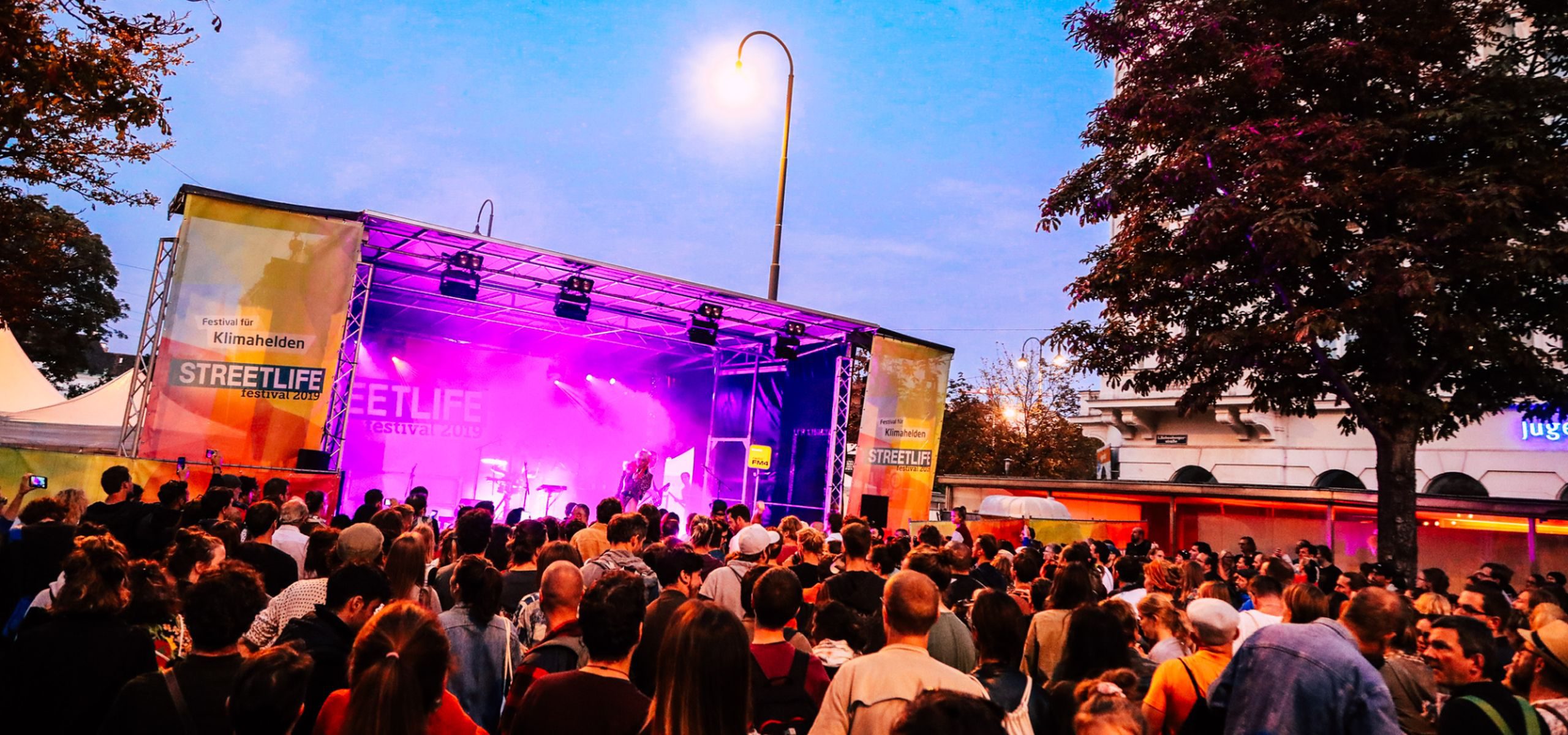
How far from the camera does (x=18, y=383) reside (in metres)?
18.7

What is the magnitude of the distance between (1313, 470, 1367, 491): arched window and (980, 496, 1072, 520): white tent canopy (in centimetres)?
864

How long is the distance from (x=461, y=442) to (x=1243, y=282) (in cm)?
1566

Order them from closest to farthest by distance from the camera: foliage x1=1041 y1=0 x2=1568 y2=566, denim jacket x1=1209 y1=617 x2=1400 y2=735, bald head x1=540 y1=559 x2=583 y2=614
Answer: denim jacket x1=1209 y1=617 x2=1400 y2=735 → bald head x1=540 y1=559 x2=583 y2=614 → foliage x1=1041 y1=0 x2=1568 y2=566

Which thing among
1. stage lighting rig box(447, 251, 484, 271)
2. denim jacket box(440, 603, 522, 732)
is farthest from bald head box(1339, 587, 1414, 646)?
stage lighting rig box(447, 251, 484, 271)

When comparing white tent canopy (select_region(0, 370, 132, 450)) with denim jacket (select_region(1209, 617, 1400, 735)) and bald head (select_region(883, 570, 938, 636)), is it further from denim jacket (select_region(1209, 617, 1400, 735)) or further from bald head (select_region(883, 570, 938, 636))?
denim jacket (select_region(1209, 617, 1400, 735))

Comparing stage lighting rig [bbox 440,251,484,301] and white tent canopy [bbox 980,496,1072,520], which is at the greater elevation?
stage lighting rig [bbox 440,251,484,301]

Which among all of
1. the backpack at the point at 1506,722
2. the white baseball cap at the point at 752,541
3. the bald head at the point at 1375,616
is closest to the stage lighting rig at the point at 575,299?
the white baseball cap at the point at 752,541

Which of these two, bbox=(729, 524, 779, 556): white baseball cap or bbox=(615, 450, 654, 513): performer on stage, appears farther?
bbox=(615, 450, 654, 513): performer on stage

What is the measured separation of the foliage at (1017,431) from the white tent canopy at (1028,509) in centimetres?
1167

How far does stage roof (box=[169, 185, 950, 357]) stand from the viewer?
47.6ft

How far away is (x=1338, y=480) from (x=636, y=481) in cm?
1730

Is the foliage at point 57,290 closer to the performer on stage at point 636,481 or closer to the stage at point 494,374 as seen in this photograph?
the stage at point 494,374

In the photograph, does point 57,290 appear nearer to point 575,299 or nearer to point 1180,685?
point 575,299

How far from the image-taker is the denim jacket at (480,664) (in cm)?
386
